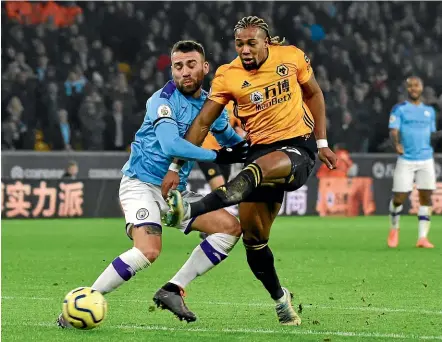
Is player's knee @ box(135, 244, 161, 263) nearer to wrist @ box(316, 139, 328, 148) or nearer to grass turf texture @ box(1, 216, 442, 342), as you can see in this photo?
grass turf texture @ box(1, 216, 442, 342)

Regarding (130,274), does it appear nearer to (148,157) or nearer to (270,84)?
(148,157)

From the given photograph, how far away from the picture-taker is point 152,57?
22453 mm

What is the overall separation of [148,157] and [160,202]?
0.32 metres

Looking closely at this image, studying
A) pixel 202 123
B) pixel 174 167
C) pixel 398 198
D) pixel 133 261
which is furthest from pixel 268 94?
pixel 398 198

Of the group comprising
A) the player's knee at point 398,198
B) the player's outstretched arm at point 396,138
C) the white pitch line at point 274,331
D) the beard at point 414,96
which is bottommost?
the player's knee at point 398,198

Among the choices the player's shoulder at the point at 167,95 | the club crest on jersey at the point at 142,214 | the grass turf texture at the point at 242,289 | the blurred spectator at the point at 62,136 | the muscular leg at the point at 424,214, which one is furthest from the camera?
the blurred spectator at the point at 62,136

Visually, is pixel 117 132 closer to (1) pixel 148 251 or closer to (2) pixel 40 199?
(2) pixel 40 199

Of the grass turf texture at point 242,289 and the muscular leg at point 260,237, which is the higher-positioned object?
the muscular leg at point 260,237

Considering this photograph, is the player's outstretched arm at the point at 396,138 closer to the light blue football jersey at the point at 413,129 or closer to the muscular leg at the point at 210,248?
the light blue football jersey at the point at 413,129

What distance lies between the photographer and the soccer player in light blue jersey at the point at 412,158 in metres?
14.0

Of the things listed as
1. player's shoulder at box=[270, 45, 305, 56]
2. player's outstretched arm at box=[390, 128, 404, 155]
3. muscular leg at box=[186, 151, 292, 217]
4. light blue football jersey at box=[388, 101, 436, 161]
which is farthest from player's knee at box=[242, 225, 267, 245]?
light blue football jersey at box=[388, 101, 436, 161]

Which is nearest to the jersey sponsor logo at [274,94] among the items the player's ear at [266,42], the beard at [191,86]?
the player's ear at [266,42]

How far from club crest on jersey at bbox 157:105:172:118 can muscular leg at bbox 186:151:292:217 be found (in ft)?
1.97

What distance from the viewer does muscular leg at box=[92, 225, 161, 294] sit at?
267 inches
